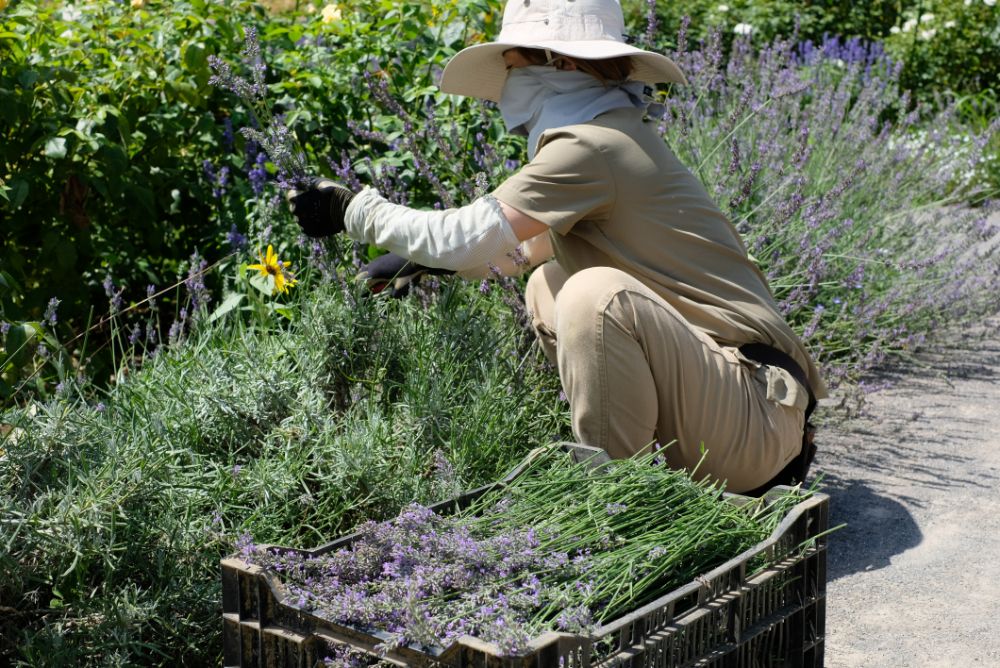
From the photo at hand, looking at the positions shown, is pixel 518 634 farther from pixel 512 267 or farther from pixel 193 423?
pixel 512 267

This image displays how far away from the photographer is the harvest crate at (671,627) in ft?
5.32

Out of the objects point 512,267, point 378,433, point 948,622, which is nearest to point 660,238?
point 512,267

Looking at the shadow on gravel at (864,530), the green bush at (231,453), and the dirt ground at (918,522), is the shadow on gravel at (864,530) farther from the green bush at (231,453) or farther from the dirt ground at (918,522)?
the green bush at (231,453)

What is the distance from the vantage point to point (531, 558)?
183 cm

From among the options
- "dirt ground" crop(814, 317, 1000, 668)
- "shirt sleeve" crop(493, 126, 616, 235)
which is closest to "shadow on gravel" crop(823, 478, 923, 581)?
"dirt ground" crop(814, 317, 1000, 668)

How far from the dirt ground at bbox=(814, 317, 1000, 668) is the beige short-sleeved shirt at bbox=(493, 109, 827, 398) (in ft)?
2.00

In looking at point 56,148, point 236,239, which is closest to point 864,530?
point 236,239

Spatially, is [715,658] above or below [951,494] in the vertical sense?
above

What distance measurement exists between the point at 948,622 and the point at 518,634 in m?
1.50

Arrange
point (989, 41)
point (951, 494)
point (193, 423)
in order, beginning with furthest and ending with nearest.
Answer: point (989, 41)
point (951, 494)
point (193, 423)

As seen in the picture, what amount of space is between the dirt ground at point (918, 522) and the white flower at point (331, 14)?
215 cm

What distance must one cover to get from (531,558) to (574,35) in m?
1.36

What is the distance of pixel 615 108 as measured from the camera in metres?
2.73

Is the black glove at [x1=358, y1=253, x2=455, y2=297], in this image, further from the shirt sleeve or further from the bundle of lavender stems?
the bundle of lavender stems
